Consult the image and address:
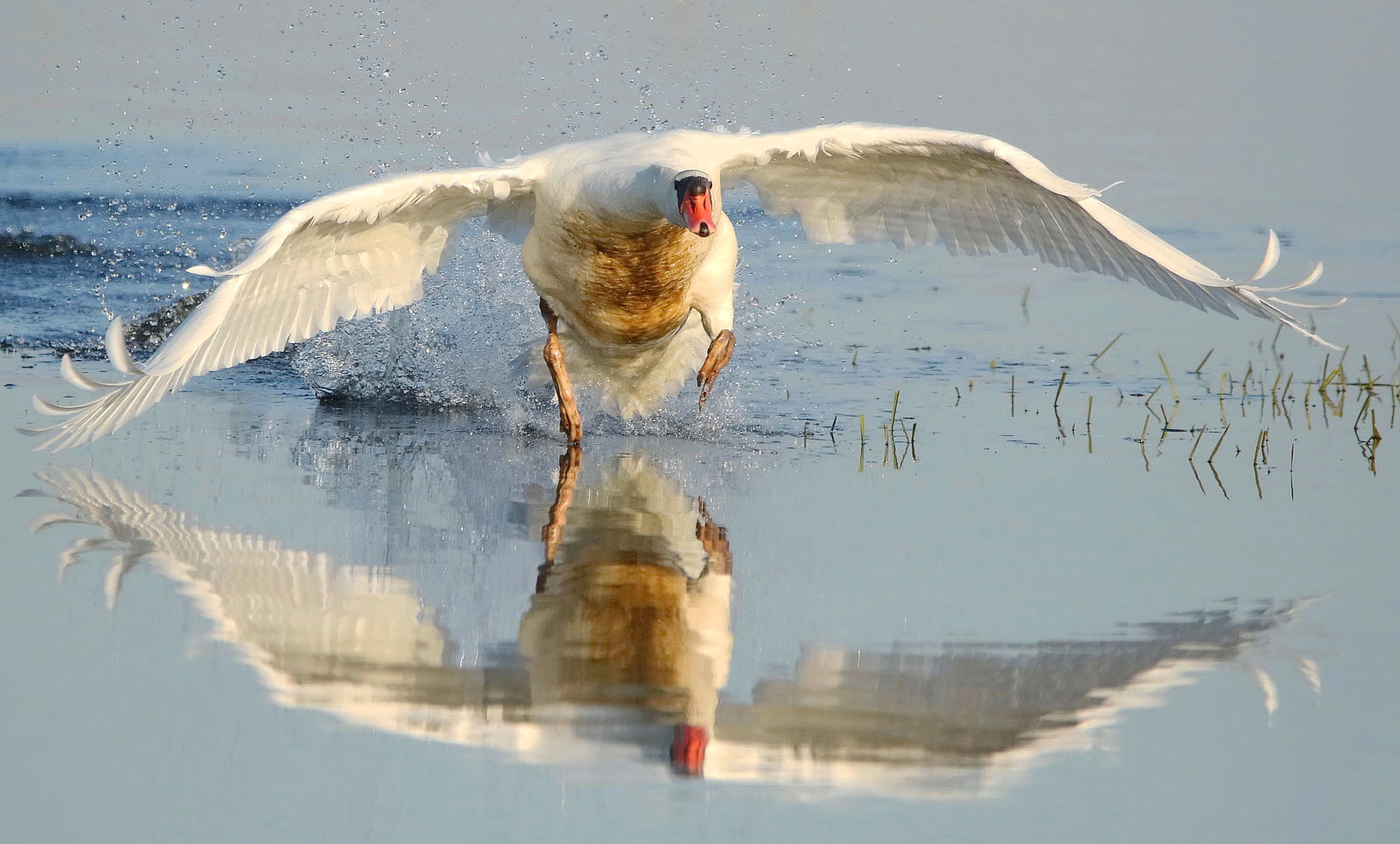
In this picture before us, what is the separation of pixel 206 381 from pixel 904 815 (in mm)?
6287

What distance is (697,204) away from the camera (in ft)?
21.3

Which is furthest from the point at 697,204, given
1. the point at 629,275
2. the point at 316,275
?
the point at 316,275

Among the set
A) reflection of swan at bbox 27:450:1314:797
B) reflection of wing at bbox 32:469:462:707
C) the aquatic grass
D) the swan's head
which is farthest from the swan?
reflection of swan at bbox 27:450:1314:797

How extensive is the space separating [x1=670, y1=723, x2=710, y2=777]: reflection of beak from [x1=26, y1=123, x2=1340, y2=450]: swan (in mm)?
2797

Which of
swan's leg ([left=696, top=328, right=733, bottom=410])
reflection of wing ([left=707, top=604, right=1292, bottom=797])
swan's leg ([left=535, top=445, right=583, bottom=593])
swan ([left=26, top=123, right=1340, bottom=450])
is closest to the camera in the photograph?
reflection of wing ([left=707, top=604, right=1292, bottom=797])

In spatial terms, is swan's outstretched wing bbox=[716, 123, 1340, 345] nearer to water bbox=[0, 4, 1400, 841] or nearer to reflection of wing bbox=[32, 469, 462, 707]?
water bbox=[0, 4, 1400, 841]

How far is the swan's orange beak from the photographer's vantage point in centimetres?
647

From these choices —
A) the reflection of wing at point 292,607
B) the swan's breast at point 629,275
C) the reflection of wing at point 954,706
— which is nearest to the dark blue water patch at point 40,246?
the swan's breast at point 629,275

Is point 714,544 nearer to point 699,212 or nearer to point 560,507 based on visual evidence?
point 560,507

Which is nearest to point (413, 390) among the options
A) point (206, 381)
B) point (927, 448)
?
point (206, 381)

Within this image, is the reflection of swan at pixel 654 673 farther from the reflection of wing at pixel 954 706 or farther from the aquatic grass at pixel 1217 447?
the aquatic grass at pixel 1217 447

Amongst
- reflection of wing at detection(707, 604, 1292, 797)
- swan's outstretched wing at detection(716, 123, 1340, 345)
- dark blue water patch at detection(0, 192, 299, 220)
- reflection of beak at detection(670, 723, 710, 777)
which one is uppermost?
dark blue water patch at detection(0, 192, 299, 220)

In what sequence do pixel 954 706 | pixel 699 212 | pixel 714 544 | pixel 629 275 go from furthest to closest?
pixel 629 275, pixel 699 212, pixel 714 544, pixel 954 706

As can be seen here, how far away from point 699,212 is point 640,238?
0.93 meters
